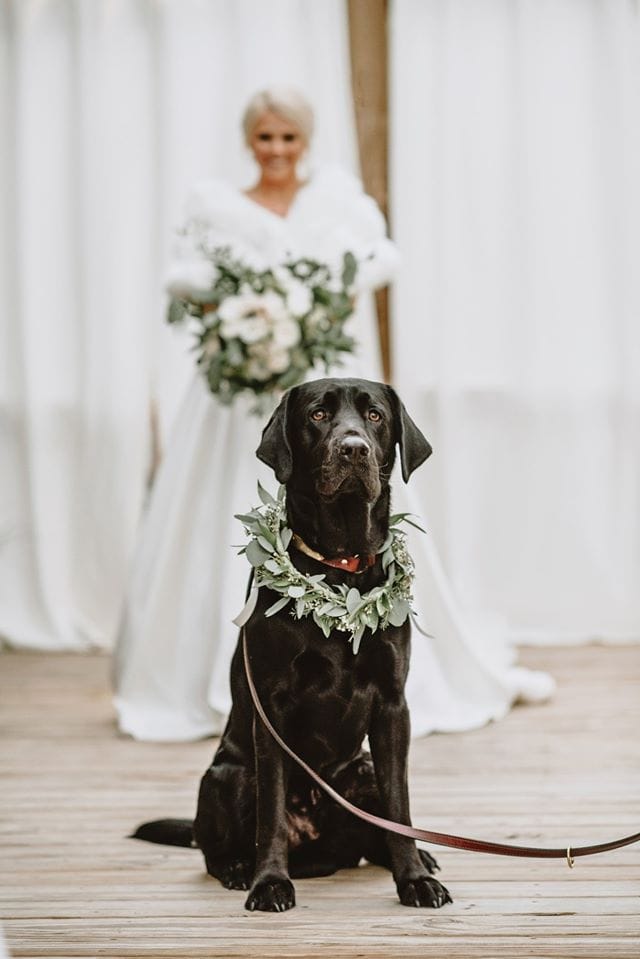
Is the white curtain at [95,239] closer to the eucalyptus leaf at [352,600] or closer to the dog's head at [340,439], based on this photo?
the dog's head at [340,439]

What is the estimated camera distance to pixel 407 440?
7.70 feet

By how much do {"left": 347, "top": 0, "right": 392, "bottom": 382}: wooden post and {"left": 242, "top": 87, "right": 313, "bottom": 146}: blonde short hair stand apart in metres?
1.36

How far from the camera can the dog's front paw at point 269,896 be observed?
228 cm

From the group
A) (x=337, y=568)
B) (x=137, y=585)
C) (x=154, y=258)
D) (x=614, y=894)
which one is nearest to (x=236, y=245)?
(x=137, y=585)

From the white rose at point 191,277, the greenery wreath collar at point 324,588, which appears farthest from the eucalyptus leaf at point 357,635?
the white rose at point 191,277

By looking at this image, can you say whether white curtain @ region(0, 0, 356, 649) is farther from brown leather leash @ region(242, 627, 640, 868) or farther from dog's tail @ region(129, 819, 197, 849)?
brown leather leash @ region(242, 627, 640, 868)

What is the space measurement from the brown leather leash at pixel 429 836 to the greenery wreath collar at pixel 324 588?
5.7 inches

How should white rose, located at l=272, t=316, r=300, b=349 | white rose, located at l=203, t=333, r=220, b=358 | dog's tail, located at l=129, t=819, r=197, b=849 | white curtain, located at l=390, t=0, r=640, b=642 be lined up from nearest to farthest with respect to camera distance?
dog's tail, located at l=129, t=819, r=197, b=849 → white rose, located at l=272, t=316, r=300, b=349 → white rose, located at l=203, t=333, r=220, b=358 → white curtain, located at l=390, t=0, r=640, b=642

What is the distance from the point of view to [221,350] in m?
3.73

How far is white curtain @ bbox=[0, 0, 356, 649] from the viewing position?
17.3 feet

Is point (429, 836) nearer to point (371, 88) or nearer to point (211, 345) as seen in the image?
point (211, 345)

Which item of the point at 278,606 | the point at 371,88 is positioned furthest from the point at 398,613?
the point at 371,88

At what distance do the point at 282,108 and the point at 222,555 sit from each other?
1335mm

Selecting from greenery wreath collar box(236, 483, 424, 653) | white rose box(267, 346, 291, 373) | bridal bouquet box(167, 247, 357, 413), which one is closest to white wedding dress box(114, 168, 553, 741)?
Result: bridal bouquet box(167, 247, 357, 413)
